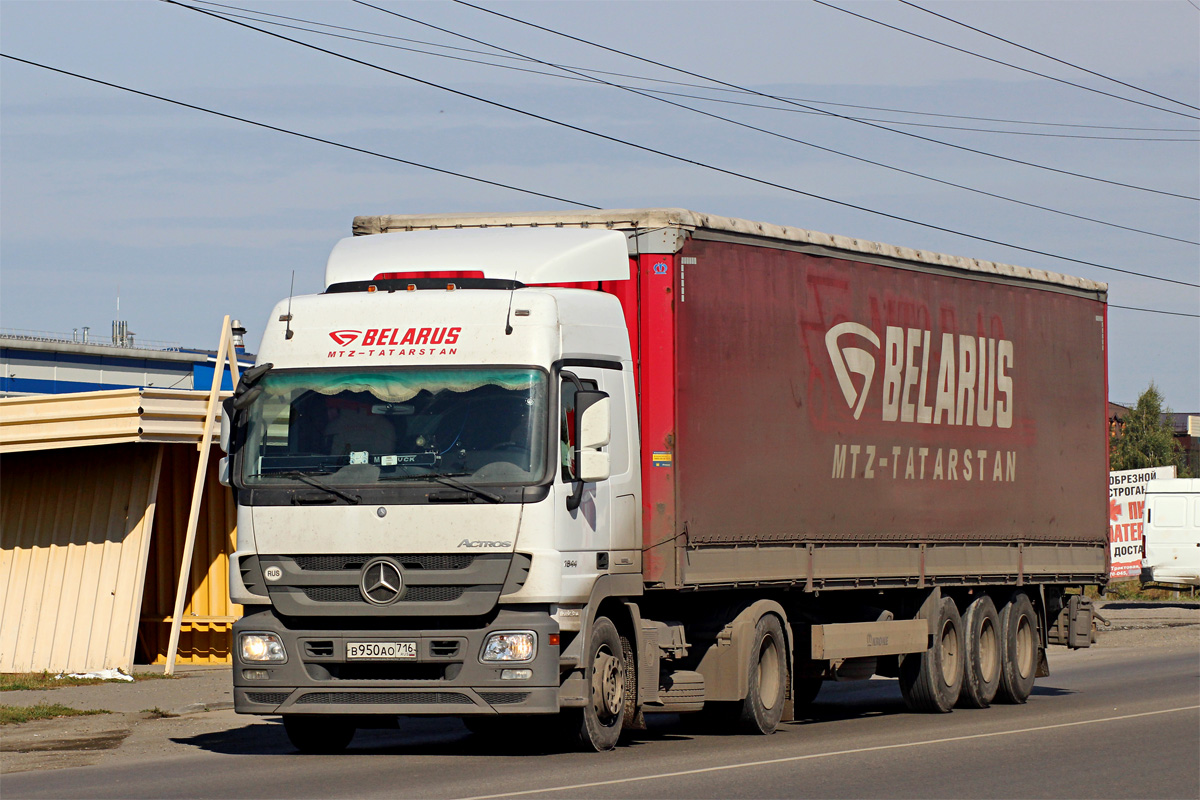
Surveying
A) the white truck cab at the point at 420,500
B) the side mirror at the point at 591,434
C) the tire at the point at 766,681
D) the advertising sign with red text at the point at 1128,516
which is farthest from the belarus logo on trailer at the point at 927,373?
the advertising sign with red text at the point at 1128,516

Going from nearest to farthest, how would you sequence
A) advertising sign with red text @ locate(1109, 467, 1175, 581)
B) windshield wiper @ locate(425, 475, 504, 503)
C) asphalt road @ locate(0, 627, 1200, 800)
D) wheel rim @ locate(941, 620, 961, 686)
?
1. asphalt road @ locate(0, 627, 1200, 800)
2. windshield wiper @ locate(425, 475, 504, 503)
3. wheel rim @ locate(941, 620, 961, 686)
4. advertising sign with red text @ locate(1109, 467, 1175, 581)

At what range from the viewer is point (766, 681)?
15.3 m

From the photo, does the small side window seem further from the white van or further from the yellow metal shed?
the white van

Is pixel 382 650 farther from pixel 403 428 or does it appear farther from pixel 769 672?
pixel 769 672

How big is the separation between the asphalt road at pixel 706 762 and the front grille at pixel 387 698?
46 centimetres

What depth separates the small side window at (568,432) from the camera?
12438mm

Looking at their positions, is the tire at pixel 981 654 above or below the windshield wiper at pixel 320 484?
below

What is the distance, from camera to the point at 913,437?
17.3 m

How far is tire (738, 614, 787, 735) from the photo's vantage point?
14.9 metres

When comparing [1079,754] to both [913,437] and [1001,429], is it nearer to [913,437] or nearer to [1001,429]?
[913,437]

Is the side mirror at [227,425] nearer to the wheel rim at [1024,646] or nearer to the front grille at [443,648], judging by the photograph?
the front grille at [443,648]

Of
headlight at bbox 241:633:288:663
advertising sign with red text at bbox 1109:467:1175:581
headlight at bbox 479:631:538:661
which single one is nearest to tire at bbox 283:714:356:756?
headlight at bbox 241:633:288:663

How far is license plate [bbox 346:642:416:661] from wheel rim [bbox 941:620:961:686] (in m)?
7.44

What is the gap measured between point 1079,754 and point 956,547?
187 inches
